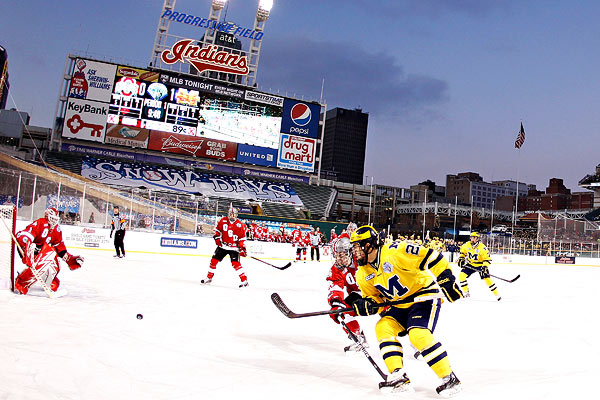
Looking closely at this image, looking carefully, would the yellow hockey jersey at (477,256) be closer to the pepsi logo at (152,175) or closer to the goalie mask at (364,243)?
the goalie mask at (364,243)

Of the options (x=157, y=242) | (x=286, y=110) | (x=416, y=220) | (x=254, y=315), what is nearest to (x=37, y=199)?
(x=157, y=242)

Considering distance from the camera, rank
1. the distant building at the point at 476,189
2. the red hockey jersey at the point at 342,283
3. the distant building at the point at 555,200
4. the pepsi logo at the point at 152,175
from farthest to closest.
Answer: the distant building at the point at 476,189 → the distant building at the point at 555,200 → the pepsi logo at the point at 152,175 → the red hockey jersey at the point at 342,283

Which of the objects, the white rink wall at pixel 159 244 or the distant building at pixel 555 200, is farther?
the distant building at pixel 555 200

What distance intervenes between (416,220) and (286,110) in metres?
37.6

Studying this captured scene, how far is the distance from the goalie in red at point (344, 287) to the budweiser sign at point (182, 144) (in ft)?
111

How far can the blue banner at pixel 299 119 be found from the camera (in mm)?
40531

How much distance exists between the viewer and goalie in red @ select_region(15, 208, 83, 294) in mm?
6723

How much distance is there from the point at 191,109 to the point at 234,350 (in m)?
34.7

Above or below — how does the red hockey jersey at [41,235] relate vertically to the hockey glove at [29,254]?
above

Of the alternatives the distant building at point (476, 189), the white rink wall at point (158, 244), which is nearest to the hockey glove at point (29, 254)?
the white rink wall at point (158, 244)

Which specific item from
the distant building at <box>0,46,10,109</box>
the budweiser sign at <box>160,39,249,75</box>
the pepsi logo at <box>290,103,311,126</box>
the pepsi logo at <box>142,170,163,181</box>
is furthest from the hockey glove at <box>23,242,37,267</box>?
the pepsi logo at <box>290,103,311,126</box>

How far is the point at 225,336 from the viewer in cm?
532

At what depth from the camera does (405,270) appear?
11.9ft

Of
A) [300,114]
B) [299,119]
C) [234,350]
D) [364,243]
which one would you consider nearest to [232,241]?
[234,350]
